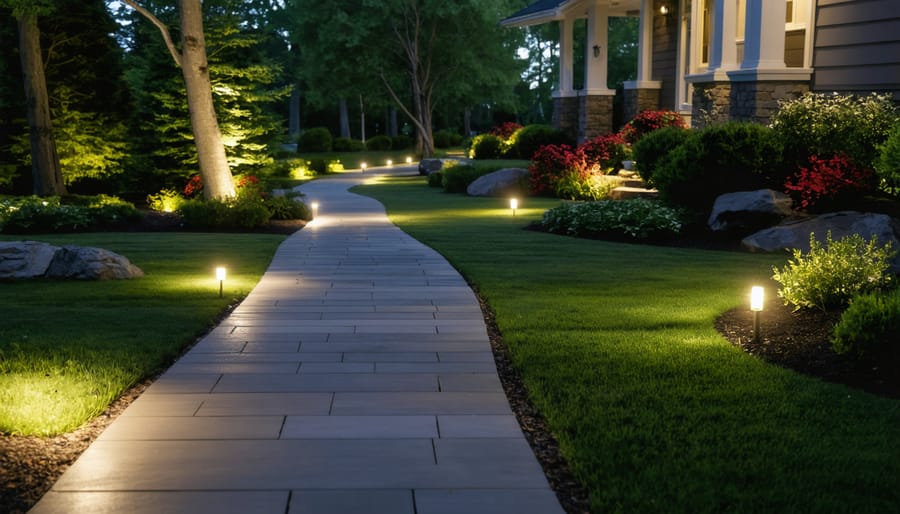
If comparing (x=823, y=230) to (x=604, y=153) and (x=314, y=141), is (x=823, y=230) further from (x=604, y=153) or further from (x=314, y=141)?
(x=314, y=141)

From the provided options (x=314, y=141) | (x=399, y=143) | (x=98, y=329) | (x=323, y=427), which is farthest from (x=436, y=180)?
(x=399, y=143)

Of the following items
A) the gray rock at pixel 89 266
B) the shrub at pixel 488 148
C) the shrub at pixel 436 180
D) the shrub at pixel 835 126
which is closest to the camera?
the gray rock at pixel 89 266

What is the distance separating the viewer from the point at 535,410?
Answer: 18.2 feet

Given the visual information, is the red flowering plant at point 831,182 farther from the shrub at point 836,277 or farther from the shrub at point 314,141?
the shrub at point 314,141

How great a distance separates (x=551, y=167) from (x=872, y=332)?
17747 mm

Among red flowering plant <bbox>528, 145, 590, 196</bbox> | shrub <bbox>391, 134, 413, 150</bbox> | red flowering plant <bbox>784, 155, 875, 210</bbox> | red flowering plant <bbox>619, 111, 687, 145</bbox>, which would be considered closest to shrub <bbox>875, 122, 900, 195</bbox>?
red flowering plant <bbox>784, 155, 875, 210</bbox>

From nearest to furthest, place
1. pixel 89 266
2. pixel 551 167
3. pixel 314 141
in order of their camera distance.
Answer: pixel 89 266
pixel 551 167
pixel 314 141

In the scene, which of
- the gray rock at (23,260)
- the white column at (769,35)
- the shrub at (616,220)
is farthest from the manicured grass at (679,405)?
the white column at (769,35)

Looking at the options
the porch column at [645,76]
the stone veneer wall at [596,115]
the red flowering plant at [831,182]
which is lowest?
the red flowering plant at [831,182]

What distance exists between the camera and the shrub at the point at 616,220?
1459cm

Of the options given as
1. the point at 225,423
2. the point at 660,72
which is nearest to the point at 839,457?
the point at 225,423

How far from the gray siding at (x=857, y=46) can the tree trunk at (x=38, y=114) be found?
16.2m

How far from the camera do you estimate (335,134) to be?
69.8 m

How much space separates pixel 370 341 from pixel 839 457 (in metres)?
3.86
